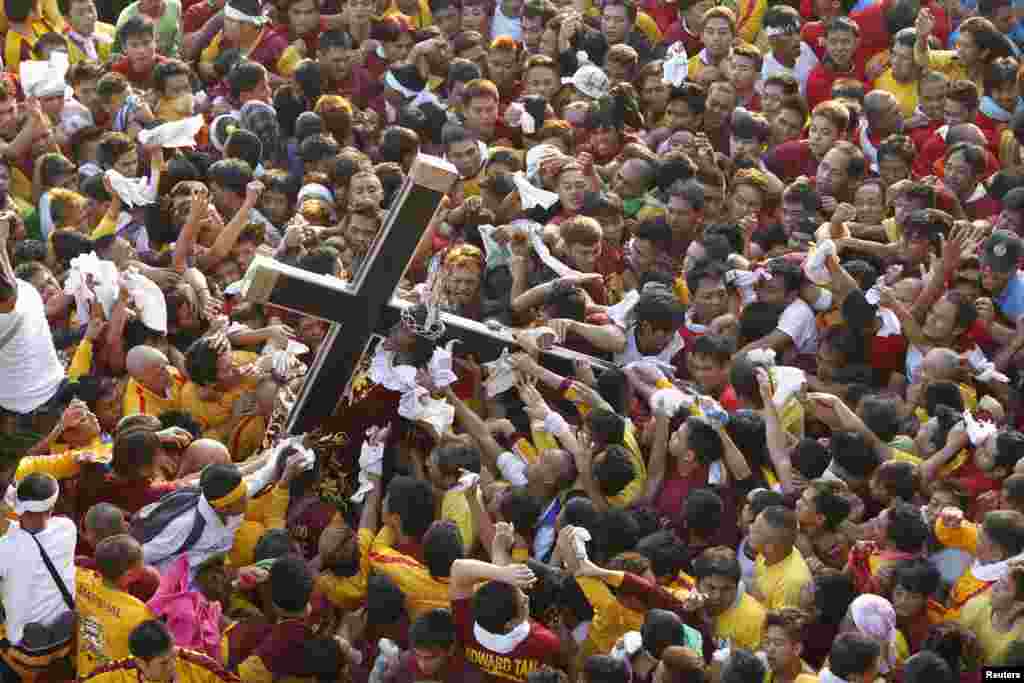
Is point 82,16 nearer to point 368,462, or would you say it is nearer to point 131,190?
point 131,190

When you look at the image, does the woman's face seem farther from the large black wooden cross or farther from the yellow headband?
the yellow headband

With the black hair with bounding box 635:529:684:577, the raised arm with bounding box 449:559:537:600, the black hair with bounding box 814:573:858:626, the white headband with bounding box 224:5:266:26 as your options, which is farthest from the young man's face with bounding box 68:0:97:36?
the black hair with bounding box 814:573:858:626

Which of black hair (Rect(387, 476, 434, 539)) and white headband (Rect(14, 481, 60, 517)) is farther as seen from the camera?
black hair (Rect(387, 476, 434, 539))

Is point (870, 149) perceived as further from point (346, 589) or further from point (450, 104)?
point (346, 589)

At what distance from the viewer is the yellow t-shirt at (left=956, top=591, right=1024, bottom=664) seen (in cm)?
969

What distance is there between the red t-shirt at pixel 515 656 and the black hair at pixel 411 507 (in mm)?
832

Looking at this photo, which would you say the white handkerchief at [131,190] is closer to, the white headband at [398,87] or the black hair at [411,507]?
the white headband at [398,87]

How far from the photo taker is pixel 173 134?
13.5 metres

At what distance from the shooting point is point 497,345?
1149 cm

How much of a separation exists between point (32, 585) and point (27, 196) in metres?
4.33

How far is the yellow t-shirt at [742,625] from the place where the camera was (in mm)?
9992

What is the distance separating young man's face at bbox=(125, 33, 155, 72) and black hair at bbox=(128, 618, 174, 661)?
6.23m

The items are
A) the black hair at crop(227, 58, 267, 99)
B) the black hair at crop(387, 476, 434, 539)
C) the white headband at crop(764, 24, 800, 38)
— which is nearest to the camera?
the black hair at crop(387, 476, 434, 539)

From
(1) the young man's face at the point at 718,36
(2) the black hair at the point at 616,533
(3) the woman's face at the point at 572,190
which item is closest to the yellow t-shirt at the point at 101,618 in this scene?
(2) the black hair at the point at 616,533
